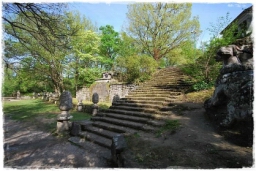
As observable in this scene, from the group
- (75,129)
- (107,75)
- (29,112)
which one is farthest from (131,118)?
(107,75)

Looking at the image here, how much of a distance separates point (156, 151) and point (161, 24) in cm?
1706

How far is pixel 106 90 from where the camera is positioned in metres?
16.8

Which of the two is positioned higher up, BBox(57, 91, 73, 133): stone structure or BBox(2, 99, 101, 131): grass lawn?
BBox(57, 91, 73, 133): stone structure

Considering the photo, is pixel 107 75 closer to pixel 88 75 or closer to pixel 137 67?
pixel 88 75

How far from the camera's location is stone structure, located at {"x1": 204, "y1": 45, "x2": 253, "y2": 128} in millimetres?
3664

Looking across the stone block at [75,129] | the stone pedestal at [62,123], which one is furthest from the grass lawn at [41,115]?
the stone block at [75,129]

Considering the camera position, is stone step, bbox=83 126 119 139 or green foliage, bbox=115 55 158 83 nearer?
stone step, bbox=83 126 119 139

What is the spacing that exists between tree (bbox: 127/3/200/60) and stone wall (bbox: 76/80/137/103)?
6764 mm

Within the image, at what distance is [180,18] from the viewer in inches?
698

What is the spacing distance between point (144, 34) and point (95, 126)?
14.5 meters

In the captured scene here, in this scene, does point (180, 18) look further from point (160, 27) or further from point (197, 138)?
point (197, 138)

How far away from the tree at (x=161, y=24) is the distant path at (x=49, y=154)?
15564mm

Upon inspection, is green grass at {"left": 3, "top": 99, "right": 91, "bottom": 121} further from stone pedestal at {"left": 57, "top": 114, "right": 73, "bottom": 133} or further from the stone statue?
the stone statue

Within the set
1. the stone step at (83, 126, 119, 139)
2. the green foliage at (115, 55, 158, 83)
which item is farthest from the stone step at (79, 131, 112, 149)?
the green foliage at (115, 55, 158, 83)
